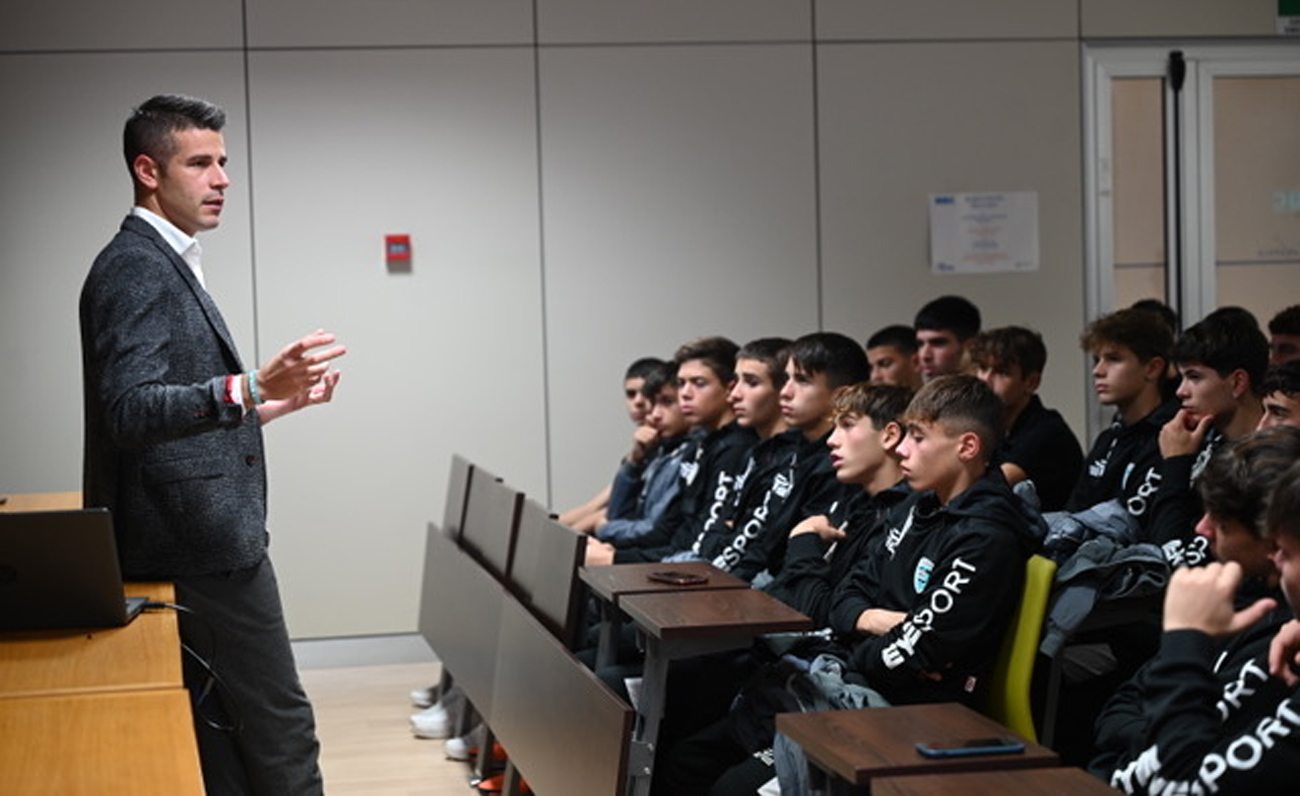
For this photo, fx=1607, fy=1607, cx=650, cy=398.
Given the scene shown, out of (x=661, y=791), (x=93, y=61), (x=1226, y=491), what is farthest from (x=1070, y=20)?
(x=1226, y=491)

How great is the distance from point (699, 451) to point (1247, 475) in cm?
298

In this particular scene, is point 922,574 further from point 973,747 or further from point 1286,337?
point 1286,337

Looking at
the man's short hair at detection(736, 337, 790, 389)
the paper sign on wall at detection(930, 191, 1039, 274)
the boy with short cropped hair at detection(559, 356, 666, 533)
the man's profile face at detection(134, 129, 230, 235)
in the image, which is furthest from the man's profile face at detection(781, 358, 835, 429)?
the paper sign on wall at detection(930, 191, 1039, 274)

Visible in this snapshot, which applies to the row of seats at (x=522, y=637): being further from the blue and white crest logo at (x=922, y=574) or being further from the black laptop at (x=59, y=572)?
the black laptop at (x=59, y=572)

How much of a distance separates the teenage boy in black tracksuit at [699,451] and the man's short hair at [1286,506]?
282 centimetres

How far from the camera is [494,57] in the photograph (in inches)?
263

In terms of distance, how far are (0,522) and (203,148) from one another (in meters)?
0.82

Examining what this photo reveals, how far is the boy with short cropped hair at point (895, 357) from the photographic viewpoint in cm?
593

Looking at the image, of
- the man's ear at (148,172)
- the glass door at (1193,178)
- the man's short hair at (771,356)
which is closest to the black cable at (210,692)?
the man's ear at (148,172)

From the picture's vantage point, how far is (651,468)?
565 centimetres

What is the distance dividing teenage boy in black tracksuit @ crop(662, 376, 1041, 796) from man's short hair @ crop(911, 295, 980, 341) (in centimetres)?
260

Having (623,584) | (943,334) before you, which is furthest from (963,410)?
(943,334)

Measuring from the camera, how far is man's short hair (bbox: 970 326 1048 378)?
5238 millimetres

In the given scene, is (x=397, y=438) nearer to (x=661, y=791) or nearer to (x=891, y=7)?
(x=891, y=7)
